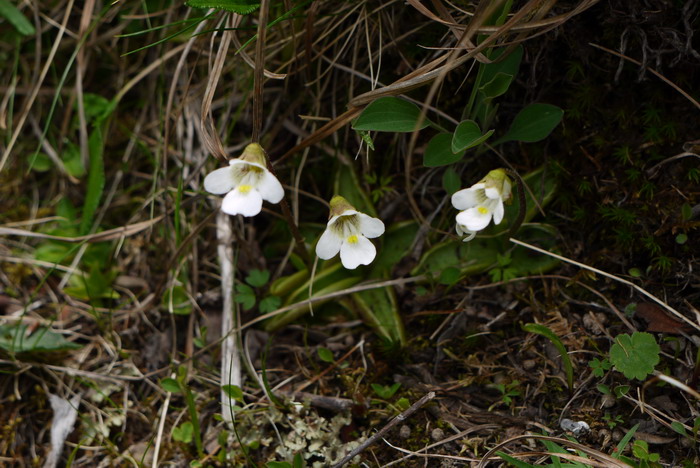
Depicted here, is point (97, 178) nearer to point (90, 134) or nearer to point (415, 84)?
point (90, 134)

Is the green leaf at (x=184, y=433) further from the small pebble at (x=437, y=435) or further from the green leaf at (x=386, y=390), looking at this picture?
the small pebble at (x=437, y=435)

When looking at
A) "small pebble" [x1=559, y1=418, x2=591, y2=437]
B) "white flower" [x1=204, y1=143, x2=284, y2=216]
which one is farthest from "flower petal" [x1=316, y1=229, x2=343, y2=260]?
"small pebble" [x1=559, y1=418, x2=591, y2=437]

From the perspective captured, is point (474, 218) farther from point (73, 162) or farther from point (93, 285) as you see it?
point (73, 162)

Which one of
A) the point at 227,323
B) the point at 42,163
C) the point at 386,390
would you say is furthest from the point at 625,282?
the point at 42,163

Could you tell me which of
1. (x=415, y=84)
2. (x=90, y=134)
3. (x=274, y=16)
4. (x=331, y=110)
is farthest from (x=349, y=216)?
(x=90, y=134)

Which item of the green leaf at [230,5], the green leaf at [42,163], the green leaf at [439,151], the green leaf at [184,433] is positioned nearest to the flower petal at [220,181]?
the green leaf at [230,5]
